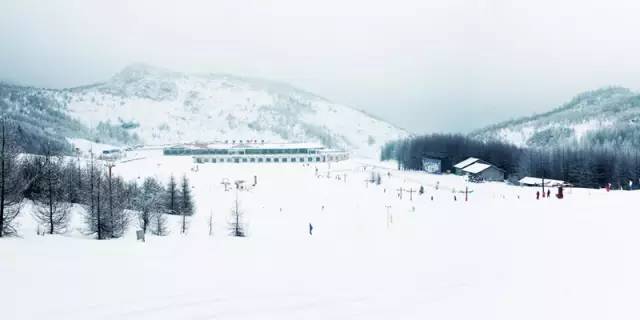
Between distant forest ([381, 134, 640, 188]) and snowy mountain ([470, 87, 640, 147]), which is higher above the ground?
snowy mountain ([470, 87, 640, 147])

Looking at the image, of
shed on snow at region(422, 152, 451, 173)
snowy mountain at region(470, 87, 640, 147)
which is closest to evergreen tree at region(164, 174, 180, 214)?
shed on snow at region(422, 152, 451, 173)

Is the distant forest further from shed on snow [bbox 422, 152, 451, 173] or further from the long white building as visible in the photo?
the long white building

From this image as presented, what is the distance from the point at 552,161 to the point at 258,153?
244 feet

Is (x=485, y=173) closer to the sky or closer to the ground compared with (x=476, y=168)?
closer to the ground

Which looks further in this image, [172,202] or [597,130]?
[597,130]

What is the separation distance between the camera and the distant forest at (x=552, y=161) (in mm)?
68750

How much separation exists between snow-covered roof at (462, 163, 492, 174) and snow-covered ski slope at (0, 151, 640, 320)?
51.1m

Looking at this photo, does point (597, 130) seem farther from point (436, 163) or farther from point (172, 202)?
point (172, 202)

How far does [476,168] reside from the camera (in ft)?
253

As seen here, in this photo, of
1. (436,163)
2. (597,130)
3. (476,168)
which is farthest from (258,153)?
(597,130)

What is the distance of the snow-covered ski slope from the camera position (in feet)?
31.5

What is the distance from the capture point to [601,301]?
9.57 m

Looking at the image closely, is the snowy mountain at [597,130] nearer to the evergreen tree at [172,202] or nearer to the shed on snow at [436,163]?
the shed on snow at [436,163]

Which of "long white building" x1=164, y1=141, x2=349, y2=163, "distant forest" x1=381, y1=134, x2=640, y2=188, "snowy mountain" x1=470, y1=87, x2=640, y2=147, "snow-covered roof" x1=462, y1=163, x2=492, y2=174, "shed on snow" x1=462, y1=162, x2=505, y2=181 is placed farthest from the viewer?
"snowy mountain" x1=470, y1=87, x2=640, y2=147
